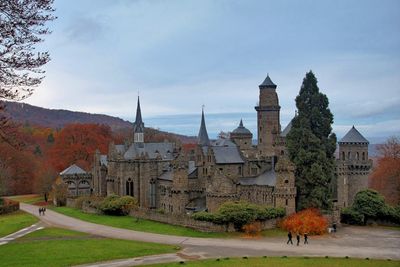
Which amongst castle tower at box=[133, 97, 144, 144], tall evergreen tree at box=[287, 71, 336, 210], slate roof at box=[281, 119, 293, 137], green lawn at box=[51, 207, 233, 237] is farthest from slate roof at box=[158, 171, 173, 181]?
tall evergreen tree at box=[287, 71, 336, 210]

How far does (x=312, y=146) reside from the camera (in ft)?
158

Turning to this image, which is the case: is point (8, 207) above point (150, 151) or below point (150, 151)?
below

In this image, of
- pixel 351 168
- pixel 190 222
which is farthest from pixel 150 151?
pixel 351 168

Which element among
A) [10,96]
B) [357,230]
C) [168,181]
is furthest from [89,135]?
[10,96]

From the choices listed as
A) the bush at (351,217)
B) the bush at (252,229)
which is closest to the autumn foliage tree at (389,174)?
the bush at (351,217)

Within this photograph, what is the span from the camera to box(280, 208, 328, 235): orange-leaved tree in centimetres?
4316

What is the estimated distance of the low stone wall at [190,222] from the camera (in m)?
43.9

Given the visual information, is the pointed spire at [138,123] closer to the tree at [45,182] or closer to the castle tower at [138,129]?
the castle tower at [138,129]

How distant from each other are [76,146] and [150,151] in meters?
28.6

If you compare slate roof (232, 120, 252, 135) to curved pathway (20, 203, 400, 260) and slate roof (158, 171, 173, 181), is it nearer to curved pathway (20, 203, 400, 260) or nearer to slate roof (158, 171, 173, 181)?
slate roof (158, 171, 173, 181)

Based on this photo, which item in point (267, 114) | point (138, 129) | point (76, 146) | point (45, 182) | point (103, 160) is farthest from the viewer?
point (76, 146)

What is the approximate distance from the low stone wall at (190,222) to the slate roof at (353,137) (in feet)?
46.1

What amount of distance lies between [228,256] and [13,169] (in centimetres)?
5688

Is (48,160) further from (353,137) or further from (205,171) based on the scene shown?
(353,137)
